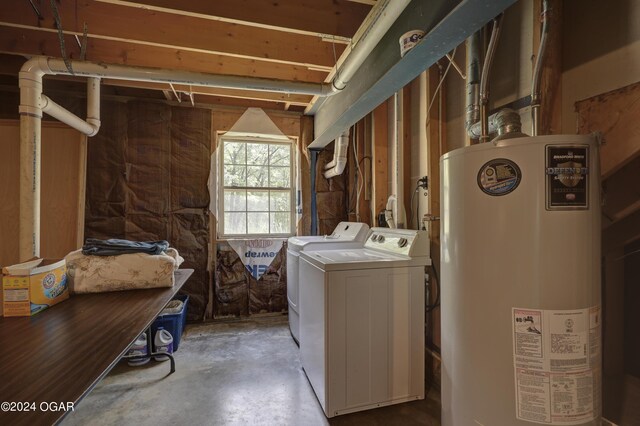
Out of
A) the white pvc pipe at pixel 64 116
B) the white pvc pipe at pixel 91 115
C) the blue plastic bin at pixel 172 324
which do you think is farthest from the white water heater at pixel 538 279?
the white pvc pipe at pixel 91 115

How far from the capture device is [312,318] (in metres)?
1.92

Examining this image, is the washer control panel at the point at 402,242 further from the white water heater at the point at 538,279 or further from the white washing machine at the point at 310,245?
the white water heater at the point at 538,279

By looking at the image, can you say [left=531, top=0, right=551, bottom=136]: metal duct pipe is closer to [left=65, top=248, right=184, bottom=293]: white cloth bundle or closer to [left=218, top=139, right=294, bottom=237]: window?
[left=65, top=248, right=184, bottom=293]: white cloth bundle

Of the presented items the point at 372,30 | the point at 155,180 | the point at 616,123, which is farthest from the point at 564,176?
the point at 155,180

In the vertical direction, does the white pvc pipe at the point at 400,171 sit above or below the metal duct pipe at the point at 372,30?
below

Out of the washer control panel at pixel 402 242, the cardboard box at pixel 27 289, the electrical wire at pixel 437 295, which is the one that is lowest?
the electrical wire at pixel 437 295

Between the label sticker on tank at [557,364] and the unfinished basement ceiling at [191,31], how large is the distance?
189 centimetres

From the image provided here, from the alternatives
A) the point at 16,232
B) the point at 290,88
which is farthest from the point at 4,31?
the point at 290,88

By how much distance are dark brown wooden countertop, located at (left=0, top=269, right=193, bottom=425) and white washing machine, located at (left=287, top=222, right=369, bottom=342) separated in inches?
53.8

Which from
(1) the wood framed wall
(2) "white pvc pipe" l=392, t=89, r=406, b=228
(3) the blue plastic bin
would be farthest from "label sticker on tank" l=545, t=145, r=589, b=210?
(1) the wood framed wall

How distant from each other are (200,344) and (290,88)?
2.37 meters

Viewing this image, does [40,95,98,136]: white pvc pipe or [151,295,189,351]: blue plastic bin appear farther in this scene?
[151,295,189,351]: blue plastic bin

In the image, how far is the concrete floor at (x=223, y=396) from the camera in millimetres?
1710

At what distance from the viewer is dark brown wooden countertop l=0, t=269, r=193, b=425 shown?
681mm
